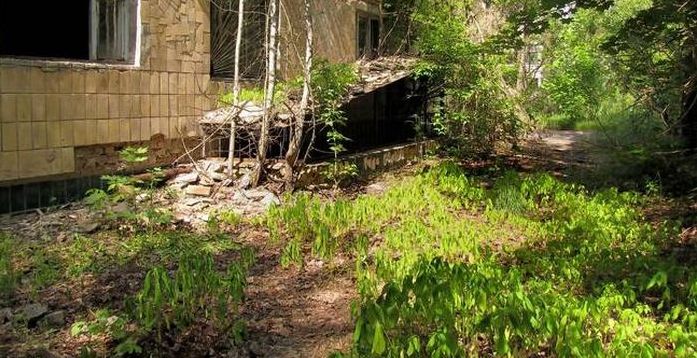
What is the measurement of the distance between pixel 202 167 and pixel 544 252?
4673 millimetres

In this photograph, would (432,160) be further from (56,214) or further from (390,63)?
(56,214)

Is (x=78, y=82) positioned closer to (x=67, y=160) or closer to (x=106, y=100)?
(x=106, y=100)

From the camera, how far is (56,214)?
689 centimetres

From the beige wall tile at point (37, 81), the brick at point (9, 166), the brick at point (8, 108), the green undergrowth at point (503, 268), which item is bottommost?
the green undergrowth at point (503, 268)

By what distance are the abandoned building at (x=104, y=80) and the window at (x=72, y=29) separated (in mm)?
12

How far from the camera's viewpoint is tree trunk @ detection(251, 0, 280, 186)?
841cm

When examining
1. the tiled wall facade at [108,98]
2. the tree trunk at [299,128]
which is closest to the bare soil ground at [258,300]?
the tiled wall facade at [108,98]

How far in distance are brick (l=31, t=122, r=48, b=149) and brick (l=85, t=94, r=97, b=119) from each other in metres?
0.54

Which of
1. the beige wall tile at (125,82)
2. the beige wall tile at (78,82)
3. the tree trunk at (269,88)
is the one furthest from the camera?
the tree trunk at (269,88)

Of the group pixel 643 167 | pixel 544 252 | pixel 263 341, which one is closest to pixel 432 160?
pixel 643 167

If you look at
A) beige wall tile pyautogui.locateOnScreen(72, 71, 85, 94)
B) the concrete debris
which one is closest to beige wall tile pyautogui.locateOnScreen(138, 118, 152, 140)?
beige wall tile pyautogui.locateOnScreen(72, 71, 85, 94)

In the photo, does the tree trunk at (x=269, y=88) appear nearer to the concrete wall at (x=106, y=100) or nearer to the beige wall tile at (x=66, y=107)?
Result: the concrete wall at (x=106, y=100)

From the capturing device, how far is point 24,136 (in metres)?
6.64

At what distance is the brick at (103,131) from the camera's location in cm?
745
